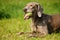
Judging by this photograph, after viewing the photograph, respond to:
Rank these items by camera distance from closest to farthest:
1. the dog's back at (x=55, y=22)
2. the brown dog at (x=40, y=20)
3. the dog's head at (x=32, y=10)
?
the dog's head at (x=32, y=10), the brown dog at (x=40, y=20), the dog's back at (x=55, y=22)

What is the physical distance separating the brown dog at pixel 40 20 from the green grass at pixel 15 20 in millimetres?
264

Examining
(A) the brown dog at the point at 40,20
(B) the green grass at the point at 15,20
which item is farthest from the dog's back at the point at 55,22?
→ (B) the green grass at the point at 15,20

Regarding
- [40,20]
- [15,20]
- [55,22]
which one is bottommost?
[15,20]

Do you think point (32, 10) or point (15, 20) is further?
point (15, 20)

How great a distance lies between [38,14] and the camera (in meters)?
8.12

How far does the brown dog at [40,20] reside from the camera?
802cm

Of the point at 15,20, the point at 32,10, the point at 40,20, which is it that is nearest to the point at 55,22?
the point at 40,20

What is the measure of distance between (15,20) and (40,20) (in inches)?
86.5

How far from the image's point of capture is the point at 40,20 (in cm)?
822

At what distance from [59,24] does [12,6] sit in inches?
157

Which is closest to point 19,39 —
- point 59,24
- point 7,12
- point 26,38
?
point 26,38

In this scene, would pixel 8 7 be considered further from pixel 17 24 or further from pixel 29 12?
pixel 29 12

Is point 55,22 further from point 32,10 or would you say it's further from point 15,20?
point 15,20

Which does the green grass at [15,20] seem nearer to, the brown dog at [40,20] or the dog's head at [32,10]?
the brown dog at [40,20]
